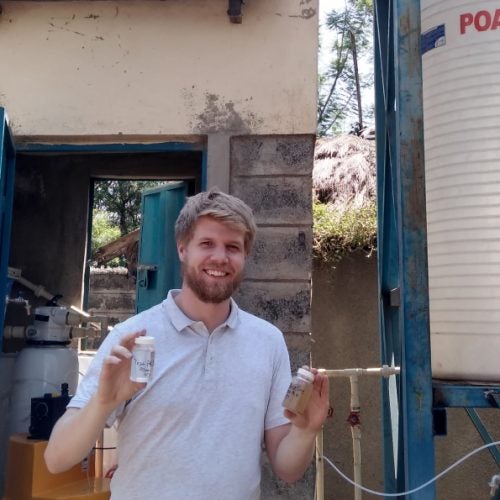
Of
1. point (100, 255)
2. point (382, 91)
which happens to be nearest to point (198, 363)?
point (382, 91)

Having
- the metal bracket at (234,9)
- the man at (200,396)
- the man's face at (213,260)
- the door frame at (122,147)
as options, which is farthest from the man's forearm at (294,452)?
the metal bracket at (234,9)

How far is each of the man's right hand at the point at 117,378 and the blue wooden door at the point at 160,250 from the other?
3226mm

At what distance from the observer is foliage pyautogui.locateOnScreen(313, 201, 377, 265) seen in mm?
4887

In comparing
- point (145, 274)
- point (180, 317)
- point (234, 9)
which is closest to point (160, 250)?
point (145, 274)

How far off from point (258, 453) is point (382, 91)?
212cm

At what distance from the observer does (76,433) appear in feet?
5.50

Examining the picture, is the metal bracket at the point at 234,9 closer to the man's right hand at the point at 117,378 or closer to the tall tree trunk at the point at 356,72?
the man's right hand at the point at 117,378

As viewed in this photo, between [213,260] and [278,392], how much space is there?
0.46 metres

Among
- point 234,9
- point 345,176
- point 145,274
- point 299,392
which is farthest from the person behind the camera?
point 345,176

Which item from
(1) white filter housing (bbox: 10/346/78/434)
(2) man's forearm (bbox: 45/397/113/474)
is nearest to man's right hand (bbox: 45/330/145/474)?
(2) man's forearm (bbox: 45/397/113/474)

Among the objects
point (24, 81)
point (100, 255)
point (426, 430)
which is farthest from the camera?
point (100, 255)

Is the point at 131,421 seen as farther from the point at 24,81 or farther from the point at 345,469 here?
the point at 345,469

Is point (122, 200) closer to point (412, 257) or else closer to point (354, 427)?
point (354, 427)

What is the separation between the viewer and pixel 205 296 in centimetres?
189
